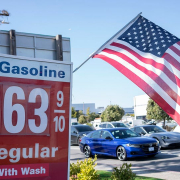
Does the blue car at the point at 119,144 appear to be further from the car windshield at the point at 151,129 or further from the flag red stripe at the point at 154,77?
the flag red stripe at the point at 154,77

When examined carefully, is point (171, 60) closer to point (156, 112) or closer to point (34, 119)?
point (34, 119)

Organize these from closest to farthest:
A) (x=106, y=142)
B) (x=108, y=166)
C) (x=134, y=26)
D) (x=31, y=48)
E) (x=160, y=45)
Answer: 1. (x=31, y=48)
2. (x=160, y=45)
3. (x=134, y=26)
4. (x=108, y=166)
5. (x=106, y=142)

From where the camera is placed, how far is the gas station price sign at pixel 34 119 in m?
4.54

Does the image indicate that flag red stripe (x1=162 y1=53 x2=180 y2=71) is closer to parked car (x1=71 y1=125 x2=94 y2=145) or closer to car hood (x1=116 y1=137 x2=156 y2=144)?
car hood (x1=116 y1=137 x2=156 y2=144)

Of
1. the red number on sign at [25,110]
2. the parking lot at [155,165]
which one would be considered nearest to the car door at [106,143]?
the parking lot at [155,165]

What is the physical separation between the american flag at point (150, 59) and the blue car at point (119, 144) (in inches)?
272

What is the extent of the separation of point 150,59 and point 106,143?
27.1 feet

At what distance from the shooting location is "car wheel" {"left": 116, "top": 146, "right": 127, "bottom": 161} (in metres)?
13.7

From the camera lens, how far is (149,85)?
6.65m

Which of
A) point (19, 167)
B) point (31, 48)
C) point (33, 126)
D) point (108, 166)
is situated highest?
point (31, 48)

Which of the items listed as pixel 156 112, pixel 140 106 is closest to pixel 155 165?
pixel 156 112

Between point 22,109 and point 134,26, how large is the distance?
→ 407 centimetres

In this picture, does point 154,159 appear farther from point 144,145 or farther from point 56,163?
point 56,163

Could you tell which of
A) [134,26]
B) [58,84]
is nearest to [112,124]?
[134,26]
